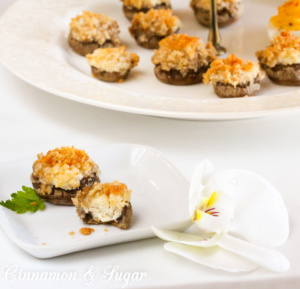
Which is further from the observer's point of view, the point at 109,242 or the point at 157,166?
the point at 157,166

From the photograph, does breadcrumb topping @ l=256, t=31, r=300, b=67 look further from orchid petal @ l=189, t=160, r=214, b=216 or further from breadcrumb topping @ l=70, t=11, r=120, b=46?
orchid petal @ l=189, t=160, r=214, b=216

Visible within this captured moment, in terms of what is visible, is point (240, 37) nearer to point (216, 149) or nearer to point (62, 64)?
point (62, 64)

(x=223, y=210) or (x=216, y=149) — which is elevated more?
(x=223, y=210)

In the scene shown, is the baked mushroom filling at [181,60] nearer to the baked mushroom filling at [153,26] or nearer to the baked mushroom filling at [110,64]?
the baked mushroom filling at [110,64]

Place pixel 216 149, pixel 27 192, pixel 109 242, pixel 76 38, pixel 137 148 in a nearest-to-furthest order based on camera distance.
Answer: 1. pixel 109 242
2. pixel 27 192
3. pixel 137 148
4. pixel 216 149
5. pixel 76 38

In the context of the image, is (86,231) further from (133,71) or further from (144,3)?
(144,3)

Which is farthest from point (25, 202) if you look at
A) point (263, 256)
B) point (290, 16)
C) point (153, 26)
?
point (290, 16)

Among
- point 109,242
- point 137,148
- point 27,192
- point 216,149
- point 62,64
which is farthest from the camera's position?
point 62,64

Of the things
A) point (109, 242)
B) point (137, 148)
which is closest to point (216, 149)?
point (137, 148)
